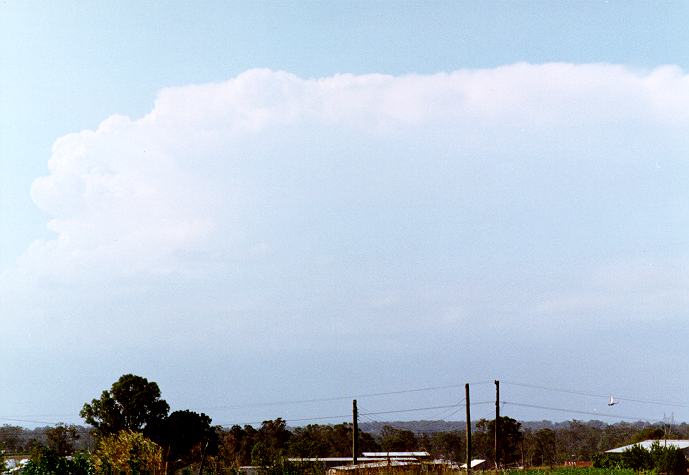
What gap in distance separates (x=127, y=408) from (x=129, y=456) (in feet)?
143

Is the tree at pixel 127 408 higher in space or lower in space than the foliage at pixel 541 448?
higher

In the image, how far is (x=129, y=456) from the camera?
3259cm

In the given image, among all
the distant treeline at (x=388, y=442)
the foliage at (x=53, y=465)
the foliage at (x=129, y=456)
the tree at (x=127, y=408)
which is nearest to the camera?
the foliage at (x=53, y=465)

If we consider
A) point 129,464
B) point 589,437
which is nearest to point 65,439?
point 129,464

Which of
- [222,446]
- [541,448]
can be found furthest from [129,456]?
[541,448]

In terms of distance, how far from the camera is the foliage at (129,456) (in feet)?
106

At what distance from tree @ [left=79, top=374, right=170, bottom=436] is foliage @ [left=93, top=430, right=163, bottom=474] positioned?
138 feet

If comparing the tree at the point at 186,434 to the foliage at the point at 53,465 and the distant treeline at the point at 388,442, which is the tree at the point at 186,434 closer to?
the distant treeline at the point at 388,442

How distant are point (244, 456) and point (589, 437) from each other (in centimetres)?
Answer: 8047

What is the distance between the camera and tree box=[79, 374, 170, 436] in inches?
2913

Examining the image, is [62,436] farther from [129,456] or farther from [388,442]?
[129,456]

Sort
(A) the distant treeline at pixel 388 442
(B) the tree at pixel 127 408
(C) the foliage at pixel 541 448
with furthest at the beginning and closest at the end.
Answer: (C) the foliage at pixel 541 448 → (A) the distant treeline at pixel 388 442 → (B) the tree at pixel 127 408

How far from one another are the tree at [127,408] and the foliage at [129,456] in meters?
42.1

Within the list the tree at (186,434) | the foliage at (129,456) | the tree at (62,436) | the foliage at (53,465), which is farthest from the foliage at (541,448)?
the foliage at (53,465)
